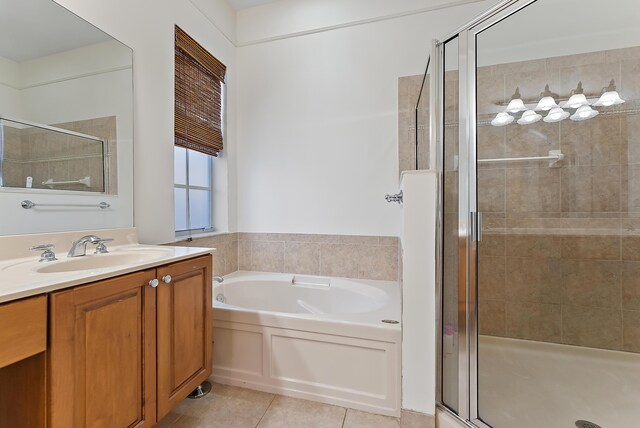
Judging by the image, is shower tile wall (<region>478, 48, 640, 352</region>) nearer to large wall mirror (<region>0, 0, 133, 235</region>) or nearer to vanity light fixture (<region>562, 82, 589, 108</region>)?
vanity light fixture (<region>562, 82, 589, 108</region>)

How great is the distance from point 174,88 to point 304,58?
1.11 meters

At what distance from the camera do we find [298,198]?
2432mm

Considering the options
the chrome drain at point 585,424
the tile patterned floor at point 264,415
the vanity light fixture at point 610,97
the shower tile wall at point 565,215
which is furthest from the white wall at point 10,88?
the vanity light fixture at point 610,97

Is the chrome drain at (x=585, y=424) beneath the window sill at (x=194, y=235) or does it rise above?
beneath

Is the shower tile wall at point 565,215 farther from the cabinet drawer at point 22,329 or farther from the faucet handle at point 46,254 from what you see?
the faucet handle at point 46,254

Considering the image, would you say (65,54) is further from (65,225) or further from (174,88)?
(65,225)

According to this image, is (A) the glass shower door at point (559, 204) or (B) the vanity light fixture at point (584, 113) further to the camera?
(B) the vanity light fixture at point (584, 113)

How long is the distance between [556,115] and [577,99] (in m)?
0.14

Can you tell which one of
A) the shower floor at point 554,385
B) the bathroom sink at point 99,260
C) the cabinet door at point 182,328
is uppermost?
the bathroom sink at point 99,260

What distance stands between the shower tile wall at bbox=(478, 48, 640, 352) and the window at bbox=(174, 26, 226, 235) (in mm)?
Result: 1964

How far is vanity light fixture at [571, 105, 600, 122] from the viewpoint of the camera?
171 cm

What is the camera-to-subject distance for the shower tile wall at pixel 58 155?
1.12 meters

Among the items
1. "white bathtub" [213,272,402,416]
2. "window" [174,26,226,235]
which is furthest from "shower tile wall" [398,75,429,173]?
"window" [174,26,226,235]

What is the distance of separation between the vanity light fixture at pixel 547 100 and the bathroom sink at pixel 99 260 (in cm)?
244
